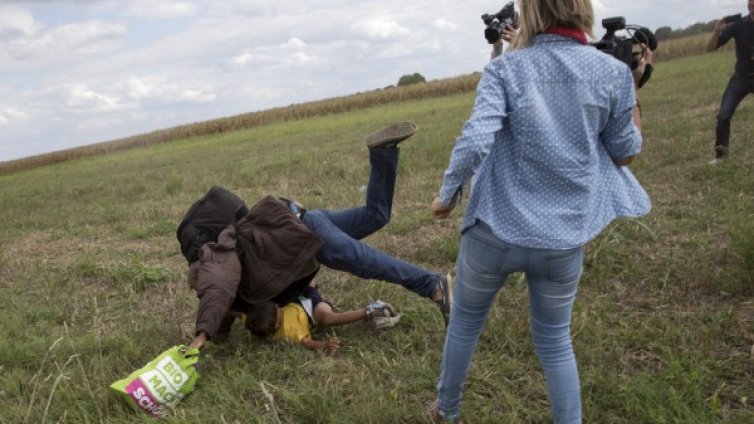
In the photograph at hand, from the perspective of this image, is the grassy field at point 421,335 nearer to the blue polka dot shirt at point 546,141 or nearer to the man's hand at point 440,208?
the man's hand at point 440,208

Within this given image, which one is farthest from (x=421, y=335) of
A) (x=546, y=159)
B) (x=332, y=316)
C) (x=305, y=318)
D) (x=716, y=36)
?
(x=716, y=36)

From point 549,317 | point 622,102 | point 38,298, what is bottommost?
point 38,298

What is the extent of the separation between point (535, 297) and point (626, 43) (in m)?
0.97

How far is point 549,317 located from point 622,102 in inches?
30.5

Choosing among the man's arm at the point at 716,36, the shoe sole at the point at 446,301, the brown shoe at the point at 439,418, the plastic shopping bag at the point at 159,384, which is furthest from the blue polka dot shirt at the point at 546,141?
the man's arm at the point at 716,36

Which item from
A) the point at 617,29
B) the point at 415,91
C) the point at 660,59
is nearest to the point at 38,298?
the point at 617,29

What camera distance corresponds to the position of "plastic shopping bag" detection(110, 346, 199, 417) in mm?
2746

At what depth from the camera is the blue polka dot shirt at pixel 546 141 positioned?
1771 mm

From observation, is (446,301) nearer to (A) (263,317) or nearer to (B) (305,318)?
(B) (305,318)

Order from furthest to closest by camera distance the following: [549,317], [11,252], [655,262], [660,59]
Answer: [660,59]
[11,252]
[655,262]
[549,317]

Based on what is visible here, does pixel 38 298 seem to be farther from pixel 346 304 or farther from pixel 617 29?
pixel 617 29

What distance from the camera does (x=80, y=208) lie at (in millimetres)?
9500

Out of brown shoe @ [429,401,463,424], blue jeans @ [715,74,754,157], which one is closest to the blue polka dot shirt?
brown shoe @ [429,401,463,424]

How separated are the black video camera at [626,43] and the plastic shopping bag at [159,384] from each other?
91.5 inches
